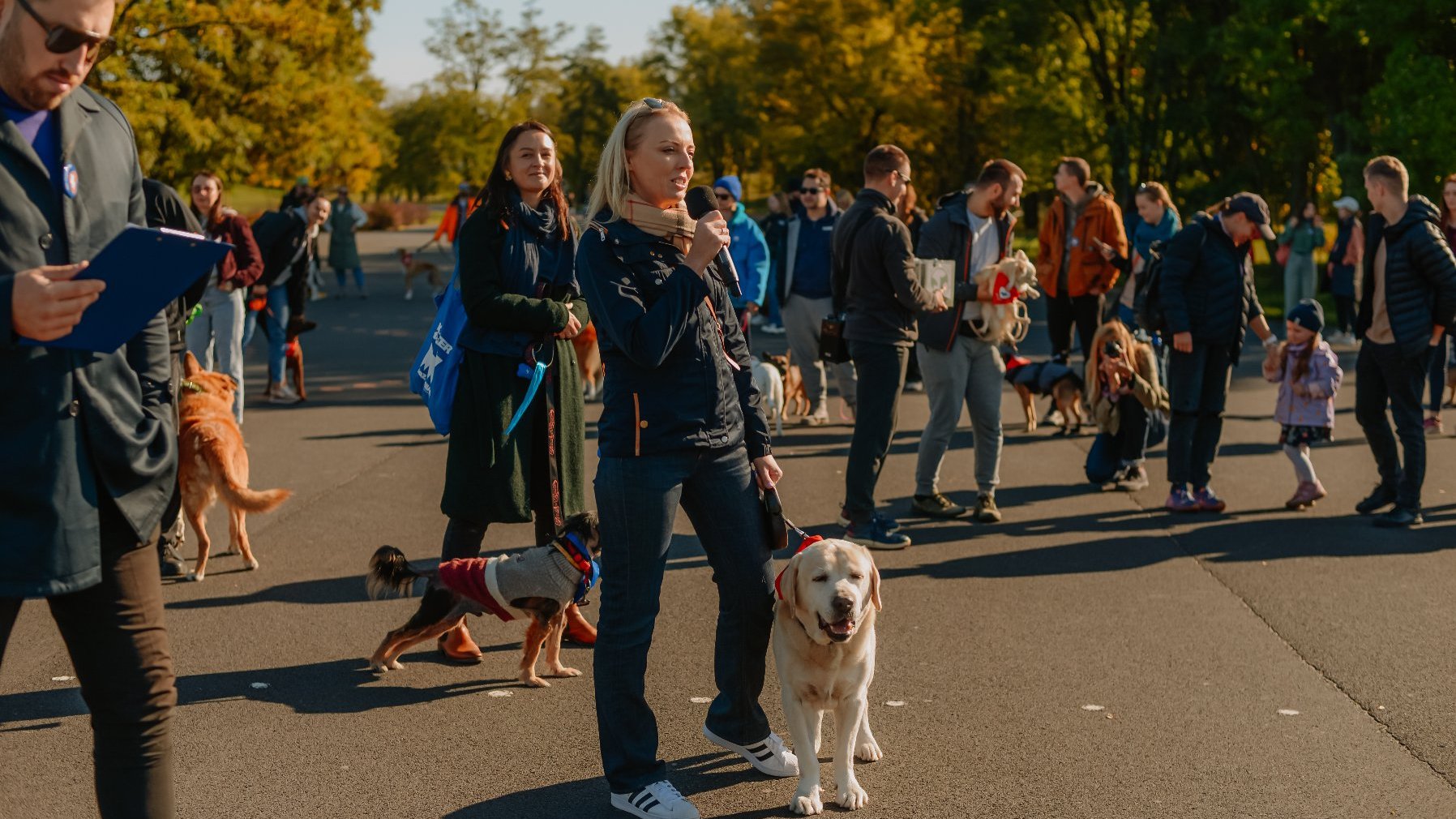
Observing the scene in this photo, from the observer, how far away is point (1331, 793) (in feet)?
15.6

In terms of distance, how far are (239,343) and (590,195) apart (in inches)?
324

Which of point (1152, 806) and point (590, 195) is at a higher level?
point (590, 195)

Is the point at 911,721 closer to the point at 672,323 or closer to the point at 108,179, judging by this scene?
the point at 672,323

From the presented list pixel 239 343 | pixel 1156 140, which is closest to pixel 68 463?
pixel 239 343

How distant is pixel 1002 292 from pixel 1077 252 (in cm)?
418

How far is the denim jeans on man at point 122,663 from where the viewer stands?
321 cm

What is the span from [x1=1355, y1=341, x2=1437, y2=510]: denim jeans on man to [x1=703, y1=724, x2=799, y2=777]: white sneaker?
222 inches

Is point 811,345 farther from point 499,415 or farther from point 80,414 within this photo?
point 80,414

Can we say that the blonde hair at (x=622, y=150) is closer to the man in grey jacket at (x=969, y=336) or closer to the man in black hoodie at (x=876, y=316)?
the man in black hoodie at (x=876, y=316)

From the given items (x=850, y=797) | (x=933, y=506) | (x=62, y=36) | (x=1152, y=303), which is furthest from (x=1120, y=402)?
(x=62, y=36)

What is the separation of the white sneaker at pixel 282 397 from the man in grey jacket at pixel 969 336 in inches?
315

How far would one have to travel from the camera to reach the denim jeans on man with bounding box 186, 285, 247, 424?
38.8 ft

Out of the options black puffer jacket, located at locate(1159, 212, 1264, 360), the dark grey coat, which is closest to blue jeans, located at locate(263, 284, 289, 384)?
black puffer jacket, located at locate(1159, 212, 1264, 360)

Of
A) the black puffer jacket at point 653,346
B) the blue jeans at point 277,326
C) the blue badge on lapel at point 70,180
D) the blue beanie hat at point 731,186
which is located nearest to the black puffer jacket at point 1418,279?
the blue beanie hat at point 731,186
